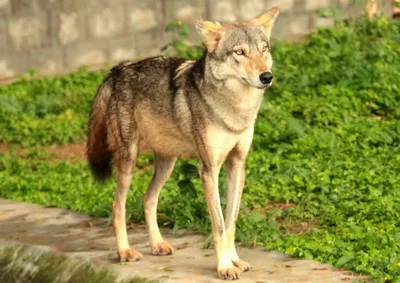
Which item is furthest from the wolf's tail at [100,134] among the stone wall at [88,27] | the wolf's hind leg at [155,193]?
the stone wall at [88,27]

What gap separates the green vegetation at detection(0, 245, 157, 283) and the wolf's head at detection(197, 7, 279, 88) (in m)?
1.41

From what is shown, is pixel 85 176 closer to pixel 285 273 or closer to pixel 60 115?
pixel 60 115

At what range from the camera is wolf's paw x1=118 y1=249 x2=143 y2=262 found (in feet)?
24.5

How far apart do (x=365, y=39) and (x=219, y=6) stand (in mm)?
1847

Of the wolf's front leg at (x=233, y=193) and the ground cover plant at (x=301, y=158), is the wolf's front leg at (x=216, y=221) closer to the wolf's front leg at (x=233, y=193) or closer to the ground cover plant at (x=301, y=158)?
the wolf's front leg at (x=233, y=193)

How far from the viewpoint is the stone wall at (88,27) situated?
40.9 ft

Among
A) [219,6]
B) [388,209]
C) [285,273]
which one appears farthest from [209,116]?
[219,6]

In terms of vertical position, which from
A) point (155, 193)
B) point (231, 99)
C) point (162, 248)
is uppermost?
point (231, 99)

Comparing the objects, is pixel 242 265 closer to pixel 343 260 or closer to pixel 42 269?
pixel 343 260

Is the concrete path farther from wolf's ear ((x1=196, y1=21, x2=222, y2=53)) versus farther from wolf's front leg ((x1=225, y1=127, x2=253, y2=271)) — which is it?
wolf's ear ((x1=196, y1=21, x2=222, y2=53))

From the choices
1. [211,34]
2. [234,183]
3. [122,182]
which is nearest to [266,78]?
[211,34]

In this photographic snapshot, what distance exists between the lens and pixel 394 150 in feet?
32.4

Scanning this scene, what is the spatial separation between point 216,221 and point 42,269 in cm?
122

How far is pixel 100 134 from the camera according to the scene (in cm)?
783
